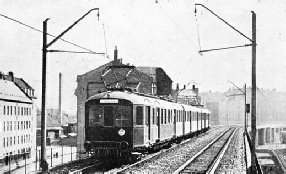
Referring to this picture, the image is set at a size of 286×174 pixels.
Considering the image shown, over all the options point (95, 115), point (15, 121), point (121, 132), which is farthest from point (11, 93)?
point (121, 132)

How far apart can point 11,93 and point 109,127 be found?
30166 mm

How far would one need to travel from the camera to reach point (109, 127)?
19.0 m

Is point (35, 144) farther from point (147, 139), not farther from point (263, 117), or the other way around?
point (263, 117)

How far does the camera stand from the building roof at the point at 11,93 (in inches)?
1734

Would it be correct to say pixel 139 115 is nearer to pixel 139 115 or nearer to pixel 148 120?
pixel 139 115

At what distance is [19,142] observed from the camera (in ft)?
159

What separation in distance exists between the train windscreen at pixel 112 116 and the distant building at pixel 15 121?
2226 cm

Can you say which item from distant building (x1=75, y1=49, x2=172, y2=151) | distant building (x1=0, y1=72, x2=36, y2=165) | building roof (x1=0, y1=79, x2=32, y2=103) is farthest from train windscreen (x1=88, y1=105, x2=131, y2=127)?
distant building (x1=75, y1=49, x2=172, y2=151)

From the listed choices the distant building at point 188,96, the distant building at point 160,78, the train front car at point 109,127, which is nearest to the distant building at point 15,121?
the distant building at point 160,78

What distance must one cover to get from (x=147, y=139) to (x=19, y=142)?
31.5 m

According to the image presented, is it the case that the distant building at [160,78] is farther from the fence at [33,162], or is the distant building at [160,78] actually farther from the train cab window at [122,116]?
the train cab window at [122,116]

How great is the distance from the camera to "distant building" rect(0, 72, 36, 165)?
42719 millimetres

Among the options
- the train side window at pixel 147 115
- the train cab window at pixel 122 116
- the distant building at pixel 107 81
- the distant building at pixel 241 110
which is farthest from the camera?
the distant building at pixel 241 110

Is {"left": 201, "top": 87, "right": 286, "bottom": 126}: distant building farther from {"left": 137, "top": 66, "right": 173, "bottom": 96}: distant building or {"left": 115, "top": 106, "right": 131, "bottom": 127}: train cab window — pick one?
{"left": 115, "top": 106, "right": 131, "bottom": 127}: train cab window
